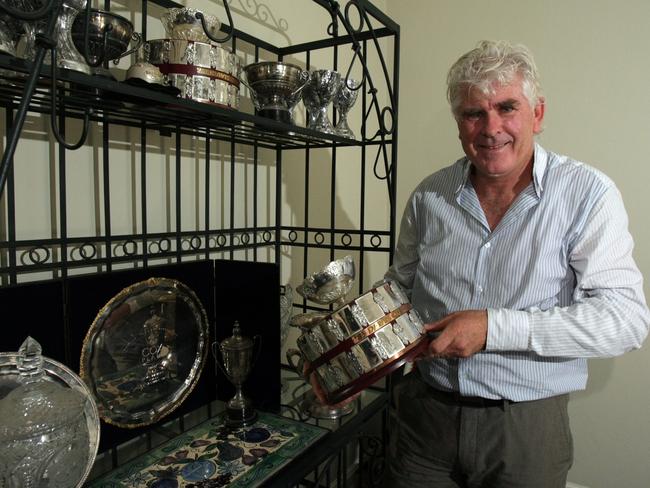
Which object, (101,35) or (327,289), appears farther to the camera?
(327,289)

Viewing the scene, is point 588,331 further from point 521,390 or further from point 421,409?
point 421,409

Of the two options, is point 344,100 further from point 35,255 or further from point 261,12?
point 35,255

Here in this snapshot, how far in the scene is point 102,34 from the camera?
0.70 metres

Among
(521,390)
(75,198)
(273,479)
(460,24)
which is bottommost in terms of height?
(273,479)

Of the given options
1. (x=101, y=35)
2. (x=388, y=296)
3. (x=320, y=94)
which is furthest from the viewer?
(x=320, y=94)

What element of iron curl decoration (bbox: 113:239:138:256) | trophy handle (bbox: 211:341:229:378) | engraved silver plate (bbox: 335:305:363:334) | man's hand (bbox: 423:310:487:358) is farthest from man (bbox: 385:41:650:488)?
iron curl decoration (bbox: 113:239:138:256)

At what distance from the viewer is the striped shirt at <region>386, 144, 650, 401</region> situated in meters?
0.83

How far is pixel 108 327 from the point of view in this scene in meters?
0.88

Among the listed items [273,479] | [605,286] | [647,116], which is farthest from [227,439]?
[647,116]

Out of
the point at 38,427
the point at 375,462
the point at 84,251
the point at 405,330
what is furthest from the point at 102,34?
the point at 375,462

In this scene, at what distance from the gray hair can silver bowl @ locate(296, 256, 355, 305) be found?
47 cm

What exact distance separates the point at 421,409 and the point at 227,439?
434mm

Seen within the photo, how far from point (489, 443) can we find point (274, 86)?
886 mm

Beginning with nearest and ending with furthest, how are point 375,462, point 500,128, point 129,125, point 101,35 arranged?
1. point 101,35
2. point 500,128
3. point 129,125
4. point 375,462
